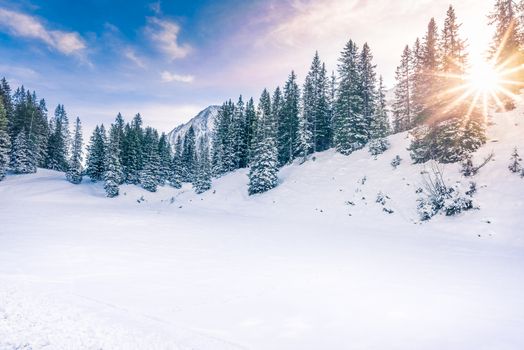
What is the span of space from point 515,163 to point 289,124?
33.9m

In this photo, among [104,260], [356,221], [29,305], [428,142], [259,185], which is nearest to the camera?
[29,305]

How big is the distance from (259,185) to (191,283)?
95.3 feet

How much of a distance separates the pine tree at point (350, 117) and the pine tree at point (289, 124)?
9.94m

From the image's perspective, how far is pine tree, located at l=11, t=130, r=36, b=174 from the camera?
50000mm

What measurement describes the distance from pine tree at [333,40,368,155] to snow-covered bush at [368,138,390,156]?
11.9ft

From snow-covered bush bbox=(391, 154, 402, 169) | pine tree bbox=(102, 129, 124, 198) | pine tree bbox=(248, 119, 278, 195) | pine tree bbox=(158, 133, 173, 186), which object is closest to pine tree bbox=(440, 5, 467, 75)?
snow-covered bush bbox=(391, 154, 402, 169)

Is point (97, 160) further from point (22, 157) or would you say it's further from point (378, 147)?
point (378, 147)

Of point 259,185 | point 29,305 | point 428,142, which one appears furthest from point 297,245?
point 259,185

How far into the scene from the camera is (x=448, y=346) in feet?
13.4

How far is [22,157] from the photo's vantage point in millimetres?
50375

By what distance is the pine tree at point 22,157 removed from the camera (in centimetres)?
5000

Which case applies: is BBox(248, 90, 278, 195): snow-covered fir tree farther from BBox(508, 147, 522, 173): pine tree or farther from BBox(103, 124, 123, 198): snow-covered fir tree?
BBox(103, 124, 123, 198): snow-covered fir tree

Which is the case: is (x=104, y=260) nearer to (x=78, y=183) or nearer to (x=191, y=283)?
(x=191, y=283)

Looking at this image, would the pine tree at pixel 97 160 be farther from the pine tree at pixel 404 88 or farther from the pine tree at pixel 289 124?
the pine tree at pixel 404 88
